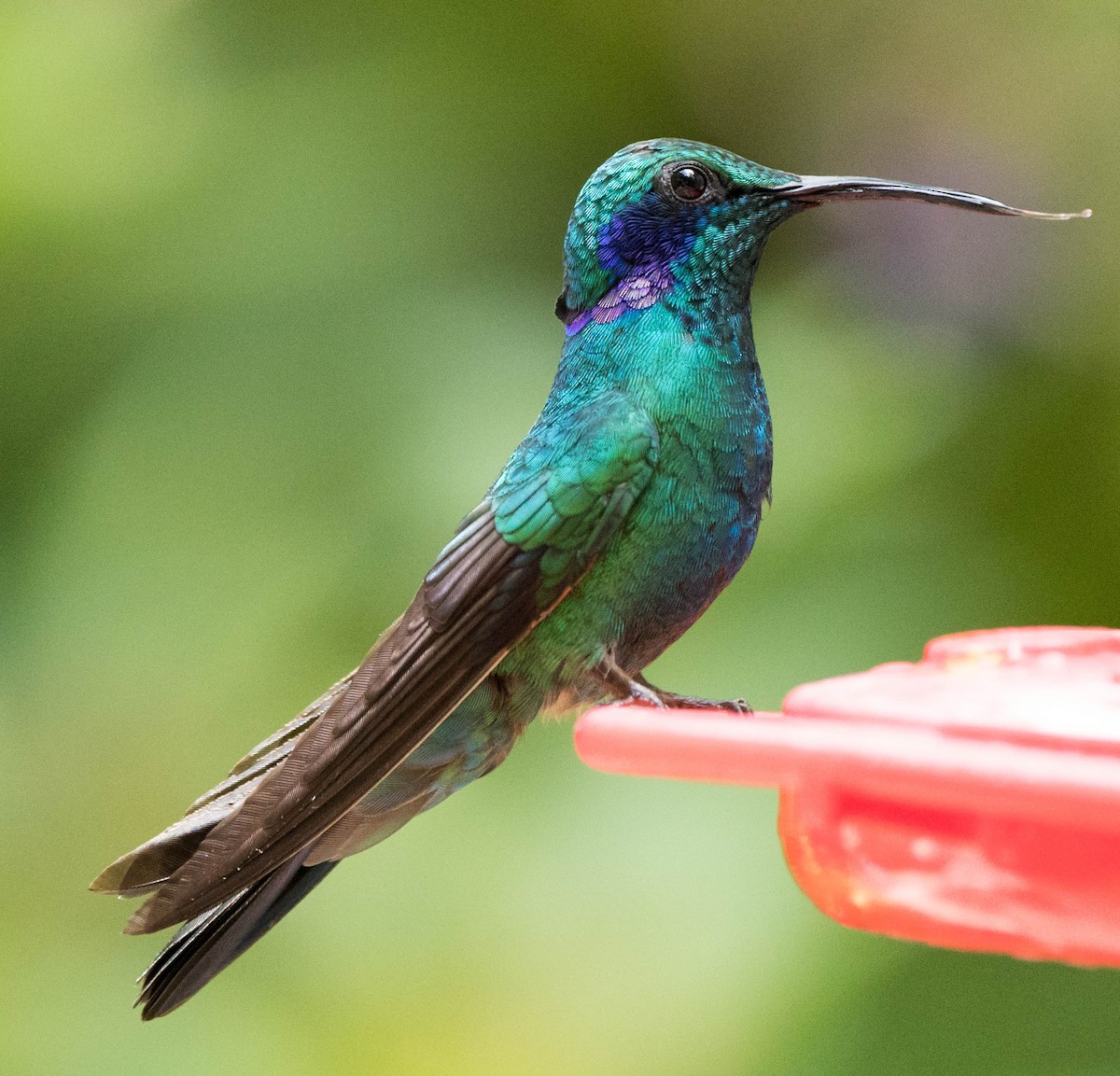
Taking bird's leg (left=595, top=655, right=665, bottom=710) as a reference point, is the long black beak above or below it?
above

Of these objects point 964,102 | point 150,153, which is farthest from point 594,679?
point 964,102

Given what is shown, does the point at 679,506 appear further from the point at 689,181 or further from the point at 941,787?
the point at 941,787

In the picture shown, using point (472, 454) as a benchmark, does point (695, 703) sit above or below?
below

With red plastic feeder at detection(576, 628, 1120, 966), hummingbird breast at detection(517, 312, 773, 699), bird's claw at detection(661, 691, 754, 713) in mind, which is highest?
hummingbird breast at detection(517, 312, 773, 699)

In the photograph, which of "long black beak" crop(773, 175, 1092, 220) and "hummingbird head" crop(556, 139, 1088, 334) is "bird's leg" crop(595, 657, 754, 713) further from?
"long black beak" crop(773, 175, 1092, 220)

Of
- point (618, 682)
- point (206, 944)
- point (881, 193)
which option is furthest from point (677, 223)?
point (206, 944)

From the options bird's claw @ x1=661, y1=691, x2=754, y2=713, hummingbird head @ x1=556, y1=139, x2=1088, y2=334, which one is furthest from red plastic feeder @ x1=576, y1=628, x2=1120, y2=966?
hummingbird head @ x1=556, y1=139, x2=1088, y2=334

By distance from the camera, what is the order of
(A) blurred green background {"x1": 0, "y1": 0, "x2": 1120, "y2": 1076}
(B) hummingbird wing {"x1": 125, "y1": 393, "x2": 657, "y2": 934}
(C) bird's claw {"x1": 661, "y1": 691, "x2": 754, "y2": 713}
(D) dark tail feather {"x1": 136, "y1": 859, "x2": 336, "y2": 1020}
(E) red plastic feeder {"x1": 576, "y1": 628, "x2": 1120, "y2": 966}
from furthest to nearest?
(A) blurred green background {"x1": 0, "y1": 0, "x2": 1120, "y2": 1076}
(D) dark tail feather {"x1": 136, "y1": 859, "x2": 336, "y2": 1020}
(C) bird's claw {"x1": 661, "y1": 691, "x2": 754, "y2": 713}
(B) hummingbird wing {"x1": 125, "y1": 393, "x2": 657, "y2": 934}
(E) red plastic feeder {"x1": 576, "y1": 628, "x2": 1120, "y2": 966}
